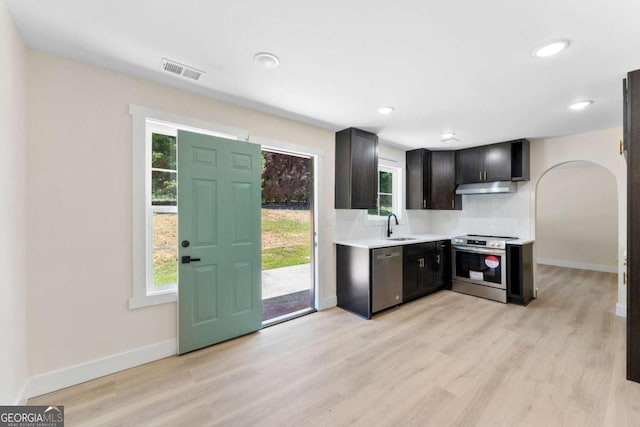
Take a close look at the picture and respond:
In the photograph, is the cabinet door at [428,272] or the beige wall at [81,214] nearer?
the beige wall at [81,214]

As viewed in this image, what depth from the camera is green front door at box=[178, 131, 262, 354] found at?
8.00ft

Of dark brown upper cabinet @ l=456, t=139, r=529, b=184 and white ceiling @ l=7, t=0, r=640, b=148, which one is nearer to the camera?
white ceiling @ l=7, t=0, r=640, b=148

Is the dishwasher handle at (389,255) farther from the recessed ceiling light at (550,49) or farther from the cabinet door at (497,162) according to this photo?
the recessed ceiling light at (550,49)

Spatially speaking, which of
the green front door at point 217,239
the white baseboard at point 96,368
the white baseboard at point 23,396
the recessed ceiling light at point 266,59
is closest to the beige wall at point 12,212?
the white baseboard at point 23,396

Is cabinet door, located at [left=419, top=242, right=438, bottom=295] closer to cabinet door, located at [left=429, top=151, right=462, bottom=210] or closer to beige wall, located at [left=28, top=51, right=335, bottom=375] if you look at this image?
cabinet door, located at [left=429, top=151, right=462, bottom=210]

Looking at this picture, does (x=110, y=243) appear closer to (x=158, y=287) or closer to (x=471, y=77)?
(x=158, y=287)

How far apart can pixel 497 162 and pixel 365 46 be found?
11.6ft

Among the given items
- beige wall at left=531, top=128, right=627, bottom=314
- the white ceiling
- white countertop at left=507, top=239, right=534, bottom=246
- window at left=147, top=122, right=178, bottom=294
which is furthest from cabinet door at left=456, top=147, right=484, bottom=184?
window at left=147, top=122, right=178, bottom=294

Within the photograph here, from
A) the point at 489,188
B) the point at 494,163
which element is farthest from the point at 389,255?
the point at 494,163

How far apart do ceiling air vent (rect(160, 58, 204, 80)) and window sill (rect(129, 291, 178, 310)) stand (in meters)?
1.90

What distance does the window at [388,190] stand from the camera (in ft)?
15.1

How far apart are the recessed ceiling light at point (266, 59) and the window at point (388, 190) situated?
114 inches

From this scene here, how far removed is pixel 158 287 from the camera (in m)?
2.46

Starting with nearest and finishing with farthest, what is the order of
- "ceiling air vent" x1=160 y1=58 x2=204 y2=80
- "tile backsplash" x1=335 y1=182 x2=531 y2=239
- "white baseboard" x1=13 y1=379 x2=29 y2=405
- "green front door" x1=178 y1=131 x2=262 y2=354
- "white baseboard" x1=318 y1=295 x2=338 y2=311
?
"white baseboard" x1=13 y1=379 x2=29 y2=405 → "ceiling air vent" x1=160 y1=58 x2=204 y2=80 → "green front door" x1=178 y1=131 x2=262 y2=354 → "white baseboard" x1=318 y1=295 x2=338 y2=311 → "tile backsplash" x1=335 y1=182 x2=531 y2=239
